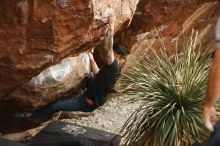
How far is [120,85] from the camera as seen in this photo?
593cm

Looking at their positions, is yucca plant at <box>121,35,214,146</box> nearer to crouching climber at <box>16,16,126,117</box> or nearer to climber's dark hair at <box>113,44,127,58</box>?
crouching climber at <box>16,16,126,117</box>

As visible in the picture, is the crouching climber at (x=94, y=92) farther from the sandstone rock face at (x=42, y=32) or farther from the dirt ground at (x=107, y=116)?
the sandstone rock face at (x=42, y=32)

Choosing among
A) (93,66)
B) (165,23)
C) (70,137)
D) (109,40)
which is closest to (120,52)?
(165,23)

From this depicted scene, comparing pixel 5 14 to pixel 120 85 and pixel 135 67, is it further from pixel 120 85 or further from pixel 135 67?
pixel 120 85

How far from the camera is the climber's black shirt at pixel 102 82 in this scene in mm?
5145

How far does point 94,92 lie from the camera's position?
5605 millimetres

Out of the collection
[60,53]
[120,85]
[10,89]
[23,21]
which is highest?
[23,21]

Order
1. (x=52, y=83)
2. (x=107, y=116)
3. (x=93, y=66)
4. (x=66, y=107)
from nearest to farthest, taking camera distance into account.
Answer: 1. (x=52, y=83)
2. (x=93, y=66)
3. (x=66, y=107)
4. (x=107, y=116)

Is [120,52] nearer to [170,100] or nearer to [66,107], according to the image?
[66,107]

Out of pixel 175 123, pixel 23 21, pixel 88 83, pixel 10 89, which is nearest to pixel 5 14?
pixel 23 21

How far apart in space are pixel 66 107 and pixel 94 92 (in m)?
0.49

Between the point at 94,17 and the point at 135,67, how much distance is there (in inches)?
46.7

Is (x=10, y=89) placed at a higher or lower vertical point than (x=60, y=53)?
lower

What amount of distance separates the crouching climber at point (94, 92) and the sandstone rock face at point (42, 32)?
851mm
